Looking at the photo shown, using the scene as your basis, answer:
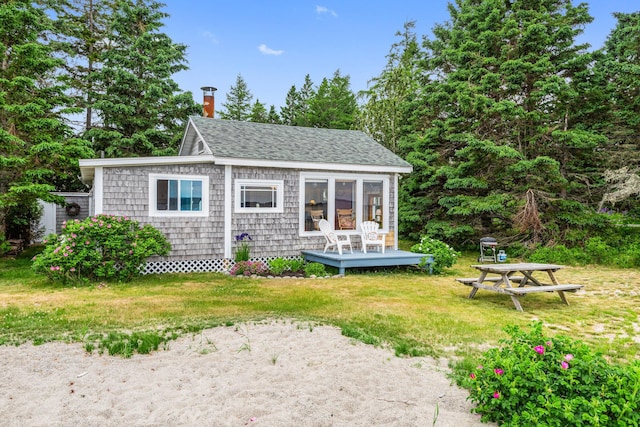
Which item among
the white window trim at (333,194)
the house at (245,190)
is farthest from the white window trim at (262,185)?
the white window trim at (333,194)

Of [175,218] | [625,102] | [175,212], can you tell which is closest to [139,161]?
[175,212]

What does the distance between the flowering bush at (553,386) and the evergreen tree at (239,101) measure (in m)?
33.7

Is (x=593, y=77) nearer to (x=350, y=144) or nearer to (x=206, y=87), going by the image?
(x=350, y=144)

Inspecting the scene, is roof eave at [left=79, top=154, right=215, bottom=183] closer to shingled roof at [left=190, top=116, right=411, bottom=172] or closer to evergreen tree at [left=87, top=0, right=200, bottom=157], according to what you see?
shingled roof at [left=190, top=116, right=411, bottom=172]

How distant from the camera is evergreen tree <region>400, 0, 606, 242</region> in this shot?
43.2 ft

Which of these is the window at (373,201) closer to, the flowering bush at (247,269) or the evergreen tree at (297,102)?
the flowering bush at (247,269)

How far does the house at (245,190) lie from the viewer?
9.50 m

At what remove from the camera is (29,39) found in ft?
39.2

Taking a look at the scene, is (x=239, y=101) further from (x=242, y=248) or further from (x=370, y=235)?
(x=242, y=248)

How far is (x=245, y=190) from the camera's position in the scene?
1055 cm

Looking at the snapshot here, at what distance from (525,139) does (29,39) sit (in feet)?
49.6

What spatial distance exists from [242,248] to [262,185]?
1.65 metres

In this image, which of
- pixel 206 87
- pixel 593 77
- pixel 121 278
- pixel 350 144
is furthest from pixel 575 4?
pixel 121 278

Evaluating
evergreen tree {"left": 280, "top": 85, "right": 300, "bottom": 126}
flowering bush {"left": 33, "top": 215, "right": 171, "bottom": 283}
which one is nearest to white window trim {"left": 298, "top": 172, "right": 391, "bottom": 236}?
flowering bush {"left": 33, "top": 215, "right": 171, "bottom": 283}
